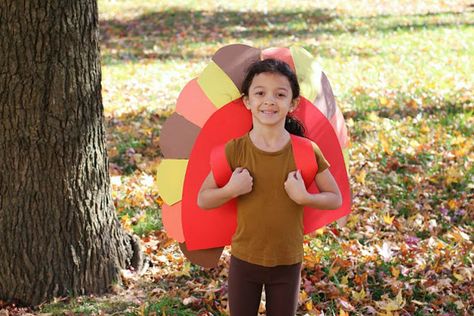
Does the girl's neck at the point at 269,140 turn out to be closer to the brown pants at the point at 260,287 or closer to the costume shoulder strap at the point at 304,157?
the costume shoulder strap at the point at 304,157

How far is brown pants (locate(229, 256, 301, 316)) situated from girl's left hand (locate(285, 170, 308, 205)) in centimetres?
34

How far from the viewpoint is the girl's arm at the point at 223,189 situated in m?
2.75

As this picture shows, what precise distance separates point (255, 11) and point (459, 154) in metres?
11.2

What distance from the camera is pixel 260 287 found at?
299 centimetres

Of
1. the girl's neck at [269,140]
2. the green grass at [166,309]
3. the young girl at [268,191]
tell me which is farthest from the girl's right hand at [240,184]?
the green grass at [166,309]

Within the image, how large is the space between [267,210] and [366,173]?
10.9 ft

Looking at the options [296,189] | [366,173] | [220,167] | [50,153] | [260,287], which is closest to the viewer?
[296,189]

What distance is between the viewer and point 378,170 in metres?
6.06

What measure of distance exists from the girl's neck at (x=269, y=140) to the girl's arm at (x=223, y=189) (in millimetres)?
130

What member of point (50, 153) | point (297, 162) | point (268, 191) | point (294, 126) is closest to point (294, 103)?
point (294, 126)

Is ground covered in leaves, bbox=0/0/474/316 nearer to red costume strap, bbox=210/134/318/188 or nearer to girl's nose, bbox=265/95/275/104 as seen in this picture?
red costume strap, bbox=210/134/318/188

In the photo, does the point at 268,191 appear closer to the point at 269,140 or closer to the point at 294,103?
the point at 269,140

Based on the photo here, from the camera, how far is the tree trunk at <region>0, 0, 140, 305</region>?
3679 mm

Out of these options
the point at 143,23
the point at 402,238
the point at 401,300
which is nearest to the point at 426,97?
the point at 402,238
